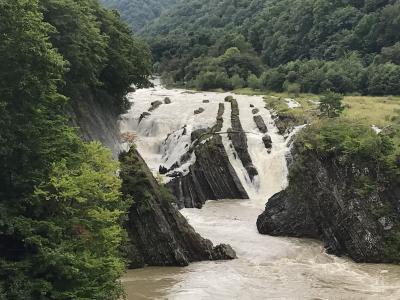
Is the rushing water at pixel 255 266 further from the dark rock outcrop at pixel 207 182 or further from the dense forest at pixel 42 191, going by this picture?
the dense forest at pixel 42 191

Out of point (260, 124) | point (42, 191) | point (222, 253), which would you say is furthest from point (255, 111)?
point (42, 191)

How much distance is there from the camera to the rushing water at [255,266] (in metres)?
27.7

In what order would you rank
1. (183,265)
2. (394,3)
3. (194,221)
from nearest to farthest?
1. (183,265)
2. (194,221)
3. (394,3)

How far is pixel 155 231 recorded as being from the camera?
31734mm

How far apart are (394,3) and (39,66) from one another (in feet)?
311

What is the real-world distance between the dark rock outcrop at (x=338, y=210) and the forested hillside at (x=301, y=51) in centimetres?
4367

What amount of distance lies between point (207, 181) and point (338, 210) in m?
14.7

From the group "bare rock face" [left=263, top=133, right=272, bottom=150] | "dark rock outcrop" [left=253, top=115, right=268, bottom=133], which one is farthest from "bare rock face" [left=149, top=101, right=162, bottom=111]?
"bare rock face" [left=263, top=133, right=272, bottom=150]

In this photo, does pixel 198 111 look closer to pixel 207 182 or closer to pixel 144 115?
pixel 144 115

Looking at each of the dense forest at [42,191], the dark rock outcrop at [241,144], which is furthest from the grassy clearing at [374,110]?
the dense forest at [42,191]

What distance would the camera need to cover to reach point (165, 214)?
3262 centimetres

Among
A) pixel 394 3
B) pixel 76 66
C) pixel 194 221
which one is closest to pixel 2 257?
pixel 76 66

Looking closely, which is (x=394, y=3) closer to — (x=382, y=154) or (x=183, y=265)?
(x=382, y=154)

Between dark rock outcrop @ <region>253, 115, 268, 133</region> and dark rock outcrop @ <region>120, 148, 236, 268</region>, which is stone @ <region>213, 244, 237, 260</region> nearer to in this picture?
dark rock outcrop @ <region>120, 148, 236, 268</region>
